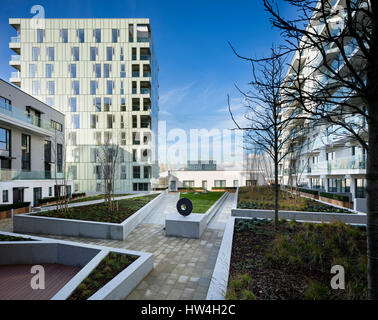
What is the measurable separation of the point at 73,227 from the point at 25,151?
17.0 meters

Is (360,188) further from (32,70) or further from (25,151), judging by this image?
(32,70)

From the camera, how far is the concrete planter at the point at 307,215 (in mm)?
10383

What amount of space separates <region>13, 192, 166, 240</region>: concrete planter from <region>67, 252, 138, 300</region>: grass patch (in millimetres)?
3287

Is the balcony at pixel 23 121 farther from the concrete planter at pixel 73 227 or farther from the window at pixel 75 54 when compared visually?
the window at pixel 75 54

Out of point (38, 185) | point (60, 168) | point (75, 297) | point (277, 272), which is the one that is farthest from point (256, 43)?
point (60, 168)

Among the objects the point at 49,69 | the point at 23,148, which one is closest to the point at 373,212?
the point at 23,148

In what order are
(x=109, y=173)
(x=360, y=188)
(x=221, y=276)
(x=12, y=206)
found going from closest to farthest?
(x=221, y=276)
(x=12, y=206)
(x=109, y=173)
(x=360, y=188)

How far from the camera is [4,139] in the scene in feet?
61.3

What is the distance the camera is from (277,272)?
4.85m

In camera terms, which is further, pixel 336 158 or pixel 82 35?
pixel 82 35

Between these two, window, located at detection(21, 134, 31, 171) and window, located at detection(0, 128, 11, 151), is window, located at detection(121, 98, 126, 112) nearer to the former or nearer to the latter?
window, located at detection(21, 134, 31, 171)

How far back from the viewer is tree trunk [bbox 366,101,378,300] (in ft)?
8.13

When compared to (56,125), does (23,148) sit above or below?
below
